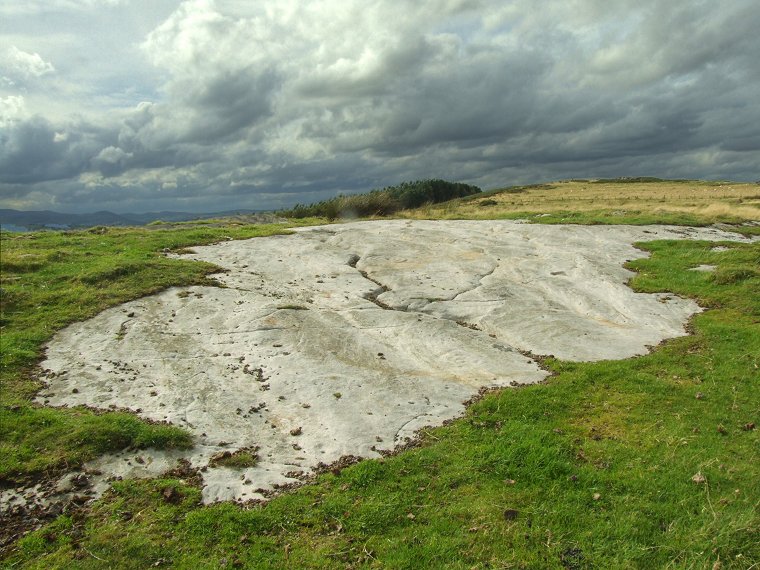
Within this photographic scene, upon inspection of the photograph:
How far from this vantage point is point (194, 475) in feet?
26.5

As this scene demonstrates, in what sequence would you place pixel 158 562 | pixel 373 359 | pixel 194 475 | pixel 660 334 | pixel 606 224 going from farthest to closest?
pixel 606 224
pixel 660 334
pixel 373 359
pixel 194 475
pixel 158 562

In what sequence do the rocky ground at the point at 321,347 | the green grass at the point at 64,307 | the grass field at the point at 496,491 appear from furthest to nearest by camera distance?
the rocky ground at the point at 321,347
the green grass at the point at 64,307
the grass field at the point at 496,491

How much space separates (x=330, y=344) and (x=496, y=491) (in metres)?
6.42

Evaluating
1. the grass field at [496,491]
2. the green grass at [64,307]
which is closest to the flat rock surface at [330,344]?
the green grass at [64,307]

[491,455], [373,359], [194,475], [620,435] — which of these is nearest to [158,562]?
[194,475]

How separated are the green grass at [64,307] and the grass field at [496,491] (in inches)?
1.9

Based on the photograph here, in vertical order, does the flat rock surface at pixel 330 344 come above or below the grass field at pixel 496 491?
above

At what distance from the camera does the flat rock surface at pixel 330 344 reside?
938 cm

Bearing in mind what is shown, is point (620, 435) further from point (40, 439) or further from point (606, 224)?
point (606, 224)

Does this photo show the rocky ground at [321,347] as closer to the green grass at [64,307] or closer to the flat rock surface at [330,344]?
the flat rock surface at [330,344]

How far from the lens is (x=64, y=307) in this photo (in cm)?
1490

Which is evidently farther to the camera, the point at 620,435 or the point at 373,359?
the point at 373,359

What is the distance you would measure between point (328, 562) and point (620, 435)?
565 cm

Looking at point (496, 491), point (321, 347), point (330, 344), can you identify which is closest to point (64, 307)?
point (321, 347)
